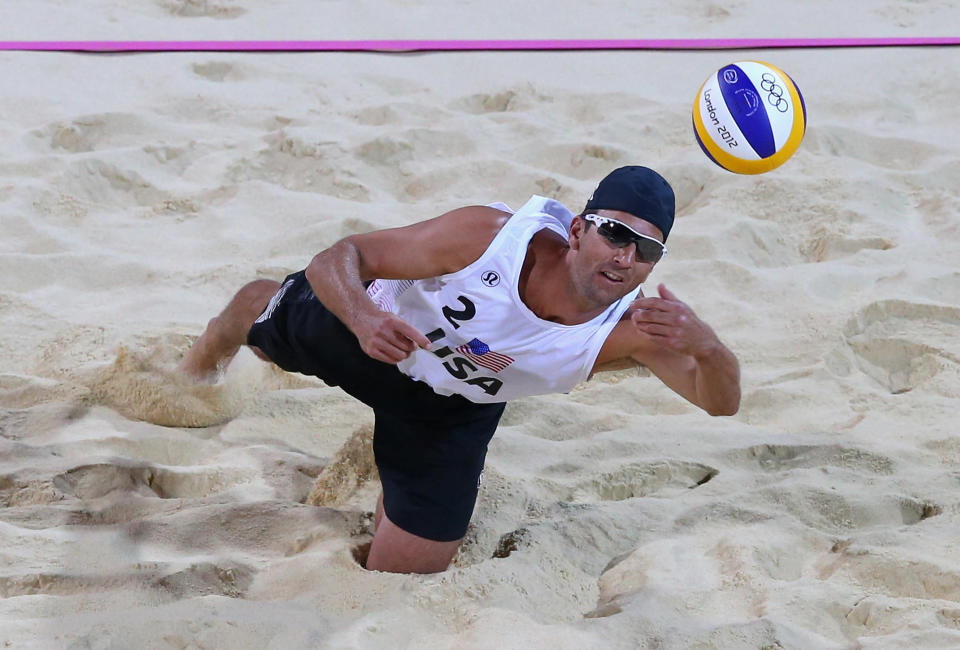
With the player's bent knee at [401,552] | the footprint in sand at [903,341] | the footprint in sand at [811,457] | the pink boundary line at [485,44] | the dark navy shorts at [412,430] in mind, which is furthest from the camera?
the pink boundary line at [485,44]

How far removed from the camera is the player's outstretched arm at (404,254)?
2.39m

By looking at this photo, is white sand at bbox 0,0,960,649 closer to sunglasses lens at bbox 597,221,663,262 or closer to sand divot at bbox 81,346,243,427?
sand divot at bbox 81,346,243,427

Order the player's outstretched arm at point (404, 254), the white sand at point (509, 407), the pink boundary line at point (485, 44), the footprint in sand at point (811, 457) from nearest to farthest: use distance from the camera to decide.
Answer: the white sand at point (509, 407)
the player's outstretched arm at point (404, 254)
the footprint in sand at point (811, 457)
the pink boundary line at point (485, 44)

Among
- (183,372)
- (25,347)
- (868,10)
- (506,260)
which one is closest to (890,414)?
(506,260)

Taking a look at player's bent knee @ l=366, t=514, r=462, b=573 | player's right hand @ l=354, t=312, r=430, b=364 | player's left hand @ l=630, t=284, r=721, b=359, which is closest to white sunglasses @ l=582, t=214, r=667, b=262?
player's left hand @ l=630, t=284, r=721, b=359

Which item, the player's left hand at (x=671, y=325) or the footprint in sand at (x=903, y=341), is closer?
the player's left hand at (x=671, y=325)

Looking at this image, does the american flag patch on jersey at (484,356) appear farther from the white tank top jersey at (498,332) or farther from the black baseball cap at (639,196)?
the black baseball cap at (639,196)

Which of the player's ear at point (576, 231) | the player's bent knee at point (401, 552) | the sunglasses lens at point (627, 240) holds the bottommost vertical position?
the player's bent knee at point (401, 552)

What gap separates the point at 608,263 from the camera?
2363 mm

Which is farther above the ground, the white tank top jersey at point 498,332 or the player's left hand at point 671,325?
the player's left hand at point 671,325

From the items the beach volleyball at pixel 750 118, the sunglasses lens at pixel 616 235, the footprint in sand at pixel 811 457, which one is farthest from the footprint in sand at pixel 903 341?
the sunglasses lens at pixel 616 235

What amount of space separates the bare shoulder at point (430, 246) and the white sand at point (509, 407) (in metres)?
0.63

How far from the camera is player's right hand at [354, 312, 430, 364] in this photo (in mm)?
2186

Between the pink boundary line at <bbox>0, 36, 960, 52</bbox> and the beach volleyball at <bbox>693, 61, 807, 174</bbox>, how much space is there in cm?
276
